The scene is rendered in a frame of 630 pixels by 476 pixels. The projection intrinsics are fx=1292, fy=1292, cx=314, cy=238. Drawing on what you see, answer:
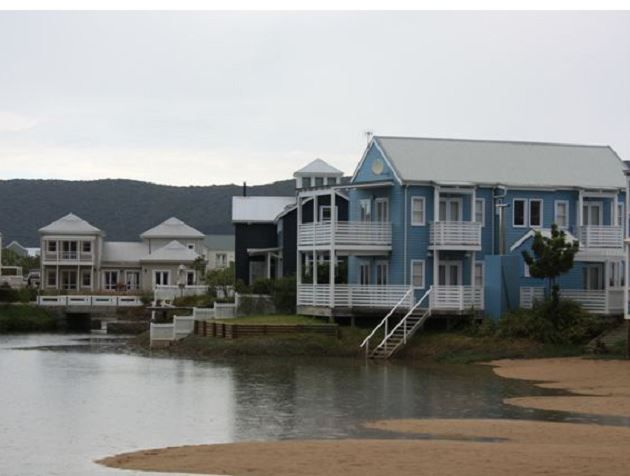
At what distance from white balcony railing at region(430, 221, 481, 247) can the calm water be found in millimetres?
8951

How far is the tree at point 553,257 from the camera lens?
172ft

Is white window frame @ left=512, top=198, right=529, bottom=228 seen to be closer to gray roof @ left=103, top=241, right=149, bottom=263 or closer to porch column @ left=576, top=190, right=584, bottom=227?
porch column @ left=576, top=190, right=584, bottom=227

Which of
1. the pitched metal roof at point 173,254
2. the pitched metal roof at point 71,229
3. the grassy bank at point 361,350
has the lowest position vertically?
the grassy bank at point 361,350

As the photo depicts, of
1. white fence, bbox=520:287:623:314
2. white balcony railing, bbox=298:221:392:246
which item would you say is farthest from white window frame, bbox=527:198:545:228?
white balcony railing, bbox=298:221:392:246

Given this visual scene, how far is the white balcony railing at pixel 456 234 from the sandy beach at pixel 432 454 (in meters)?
25.1

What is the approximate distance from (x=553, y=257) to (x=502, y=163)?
391 inches

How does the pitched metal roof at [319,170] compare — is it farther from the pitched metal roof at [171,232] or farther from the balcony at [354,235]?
the pitched metal roof at [171,232]

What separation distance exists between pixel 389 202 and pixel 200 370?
614 inches

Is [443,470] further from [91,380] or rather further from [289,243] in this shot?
[289,243]

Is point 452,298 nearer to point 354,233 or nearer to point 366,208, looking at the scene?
point 354,233

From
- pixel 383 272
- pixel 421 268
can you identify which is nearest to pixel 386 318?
pixel 421 268

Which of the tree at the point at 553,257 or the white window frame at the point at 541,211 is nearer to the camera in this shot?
the tree at the point at 553,257

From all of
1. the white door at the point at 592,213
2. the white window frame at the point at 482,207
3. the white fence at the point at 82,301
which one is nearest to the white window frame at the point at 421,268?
the white window frame at the point at 482,207

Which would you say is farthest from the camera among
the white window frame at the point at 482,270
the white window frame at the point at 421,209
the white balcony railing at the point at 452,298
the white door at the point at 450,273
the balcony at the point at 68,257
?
the balcony at the point at 68,257
